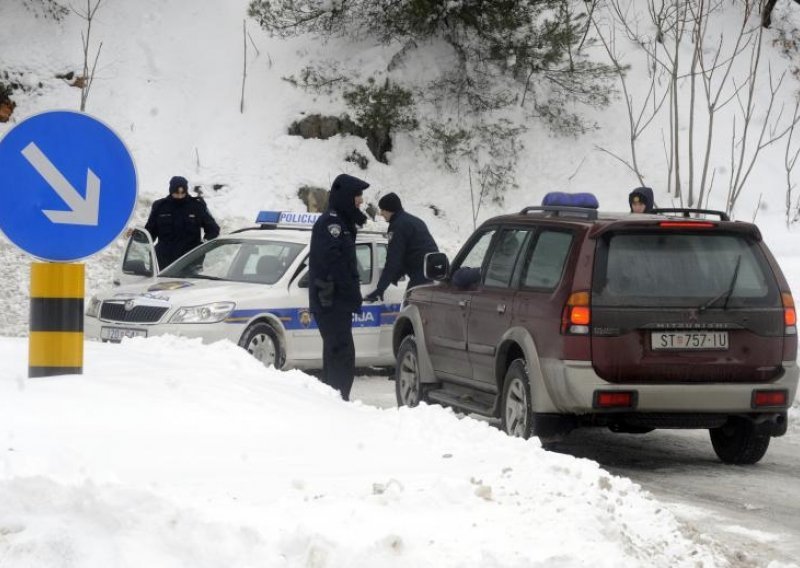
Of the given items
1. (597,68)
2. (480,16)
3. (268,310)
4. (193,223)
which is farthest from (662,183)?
(268,310)

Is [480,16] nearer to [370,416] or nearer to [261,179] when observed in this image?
[261,179]

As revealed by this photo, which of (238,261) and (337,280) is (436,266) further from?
(238,261)

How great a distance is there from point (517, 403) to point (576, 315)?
0.93m

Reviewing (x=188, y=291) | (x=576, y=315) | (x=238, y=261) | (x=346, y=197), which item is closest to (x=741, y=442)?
(x=576, y=315)

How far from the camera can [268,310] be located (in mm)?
13883

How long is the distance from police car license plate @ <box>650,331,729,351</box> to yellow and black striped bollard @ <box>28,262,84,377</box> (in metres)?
3.62

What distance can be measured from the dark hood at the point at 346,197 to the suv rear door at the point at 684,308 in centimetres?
324

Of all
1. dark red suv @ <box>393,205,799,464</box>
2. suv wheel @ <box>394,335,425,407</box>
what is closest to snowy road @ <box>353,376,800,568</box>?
dark red suv @ <box>393,205,799,464</box>

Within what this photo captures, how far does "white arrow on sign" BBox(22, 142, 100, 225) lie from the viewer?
22.1 ft

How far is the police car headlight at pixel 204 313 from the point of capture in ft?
44.0

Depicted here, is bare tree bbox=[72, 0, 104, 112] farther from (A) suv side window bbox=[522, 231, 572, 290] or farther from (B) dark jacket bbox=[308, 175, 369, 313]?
(A) suv side window bbox=[522, 231, 572, 290]

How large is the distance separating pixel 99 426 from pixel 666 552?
2.47m

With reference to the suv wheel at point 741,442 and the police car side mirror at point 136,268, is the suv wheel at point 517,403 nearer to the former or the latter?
the suv wheel at point 741,442

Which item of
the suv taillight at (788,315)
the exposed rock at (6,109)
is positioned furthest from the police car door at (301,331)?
the exposed rock at (6,109)
